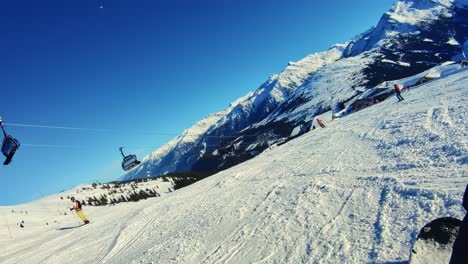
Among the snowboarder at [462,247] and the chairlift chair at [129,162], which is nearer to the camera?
the snowboarder at [462,247]

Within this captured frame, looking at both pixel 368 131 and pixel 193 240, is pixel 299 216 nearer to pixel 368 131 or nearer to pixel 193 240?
pixel 193 240

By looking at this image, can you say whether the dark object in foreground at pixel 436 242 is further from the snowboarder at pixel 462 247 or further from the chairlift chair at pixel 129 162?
the chairlift chair at pixel 129 162

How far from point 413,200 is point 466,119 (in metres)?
7.63

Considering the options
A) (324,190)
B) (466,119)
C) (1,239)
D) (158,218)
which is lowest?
(466,119)

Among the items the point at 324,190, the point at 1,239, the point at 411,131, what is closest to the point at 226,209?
the point at 324,190

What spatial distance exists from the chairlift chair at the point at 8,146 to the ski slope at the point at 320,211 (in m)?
4.28

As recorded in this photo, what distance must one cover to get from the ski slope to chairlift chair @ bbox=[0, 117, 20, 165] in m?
4.28

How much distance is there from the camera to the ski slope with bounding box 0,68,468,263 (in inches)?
245

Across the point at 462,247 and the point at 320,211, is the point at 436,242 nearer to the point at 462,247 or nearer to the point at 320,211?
the point at 462,247

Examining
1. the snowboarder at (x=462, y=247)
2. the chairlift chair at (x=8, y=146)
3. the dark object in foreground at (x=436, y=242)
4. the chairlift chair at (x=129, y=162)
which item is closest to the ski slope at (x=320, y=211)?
the dark object in foreground at (x=436, y=242)

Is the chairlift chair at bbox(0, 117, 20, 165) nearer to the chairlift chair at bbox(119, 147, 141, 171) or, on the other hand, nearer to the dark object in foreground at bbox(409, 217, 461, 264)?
the chairlift chair at bbox(119, 147, 141, 171)

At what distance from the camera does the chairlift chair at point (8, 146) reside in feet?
51.6

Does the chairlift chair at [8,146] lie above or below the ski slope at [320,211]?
above

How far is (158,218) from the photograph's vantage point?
13094mm
